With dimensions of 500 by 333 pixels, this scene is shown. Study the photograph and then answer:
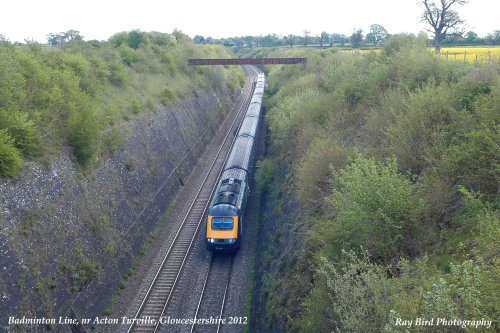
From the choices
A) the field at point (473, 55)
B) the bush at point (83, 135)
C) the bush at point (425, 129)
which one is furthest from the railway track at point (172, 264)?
the field at point (473, 55)

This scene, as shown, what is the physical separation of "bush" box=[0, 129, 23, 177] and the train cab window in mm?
9012

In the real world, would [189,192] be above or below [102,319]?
above

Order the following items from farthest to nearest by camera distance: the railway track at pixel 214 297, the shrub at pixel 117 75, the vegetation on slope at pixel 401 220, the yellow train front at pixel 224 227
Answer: the shrub at pixel 117 75
the yellow train front at pixel 224 227
the railway track at pixel 214 297
the vegetation on slope at pixel 401 220

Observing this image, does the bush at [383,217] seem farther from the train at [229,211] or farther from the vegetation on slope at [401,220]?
the train at [229,211]

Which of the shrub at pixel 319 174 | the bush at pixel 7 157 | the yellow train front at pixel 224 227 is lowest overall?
the yellow train front at pixel 224 227

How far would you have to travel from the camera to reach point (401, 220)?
1024cm

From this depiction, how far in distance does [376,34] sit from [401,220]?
214ft

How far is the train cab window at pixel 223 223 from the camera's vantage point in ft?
61.1

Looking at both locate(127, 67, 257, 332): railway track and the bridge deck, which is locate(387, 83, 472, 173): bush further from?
the bridge deck

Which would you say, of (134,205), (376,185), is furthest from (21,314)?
(376,185)

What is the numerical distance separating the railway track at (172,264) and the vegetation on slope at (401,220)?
4.63m

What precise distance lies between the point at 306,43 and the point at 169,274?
96.3 m

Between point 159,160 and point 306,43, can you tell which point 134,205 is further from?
point 306,43

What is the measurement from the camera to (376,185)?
10.1 meters
